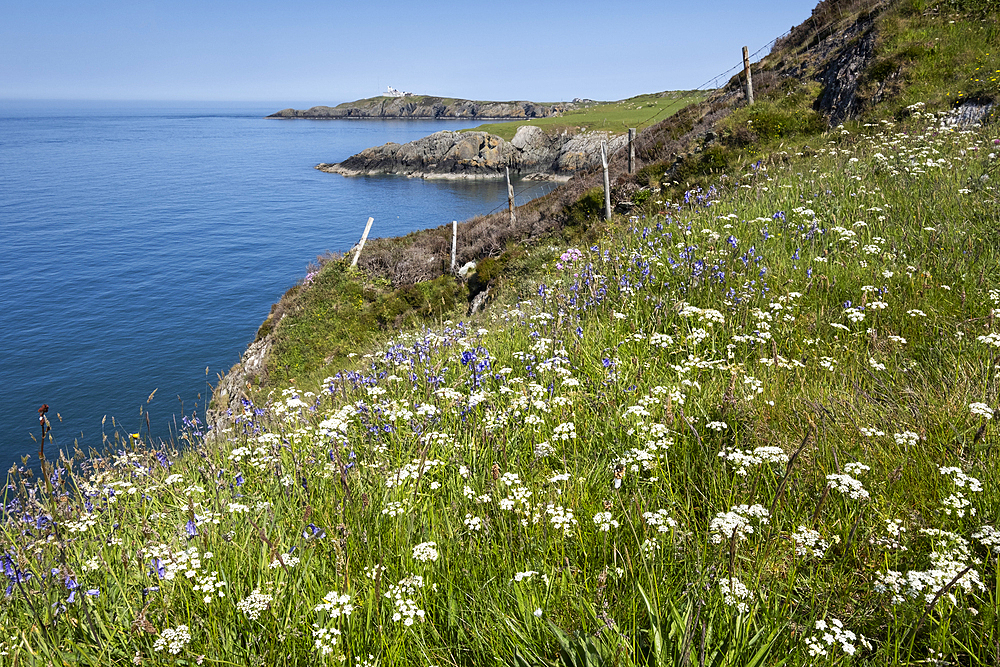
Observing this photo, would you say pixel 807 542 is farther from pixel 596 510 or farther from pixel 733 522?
pixel 596 510

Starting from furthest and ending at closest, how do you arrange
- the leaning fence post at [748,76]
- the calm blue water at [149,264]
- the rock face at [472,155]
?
the rock face at [472,155]
the calm blue water at [149,264]
the leaning fence post at [748,76]

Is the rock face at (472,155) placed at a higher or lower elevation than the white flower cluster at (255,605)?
higher

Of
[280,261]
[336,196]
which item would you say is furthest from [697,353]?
[336,196]

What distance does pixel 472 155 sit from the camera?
90.4 m

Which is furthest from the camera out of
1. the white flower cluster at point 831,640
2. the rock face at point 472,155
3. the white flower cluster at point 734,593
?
the rock face at point 472,155

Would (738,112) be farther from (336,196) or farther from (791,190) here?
(336,196)

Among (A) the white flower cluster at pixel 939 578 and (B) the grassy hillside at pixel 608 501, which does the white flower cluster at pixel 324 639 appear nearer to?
(B) the grassy hillside at pixel 608 501

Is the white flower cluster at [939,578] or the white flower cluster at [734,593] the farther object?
the white flower cluster at [734,593]

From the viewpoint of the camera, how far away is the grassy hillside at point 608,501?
1890 mm

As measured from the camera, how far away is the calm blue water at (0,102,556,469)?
24047 millimetres

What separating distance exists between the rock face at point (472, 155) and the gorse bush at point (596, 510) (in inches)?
3311

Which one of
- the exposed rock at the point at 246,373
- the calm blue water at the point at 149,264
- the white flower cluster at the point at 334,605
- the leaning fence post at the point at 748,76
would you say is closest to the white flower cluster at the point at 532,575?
the white flower cluster at the point at 334,605

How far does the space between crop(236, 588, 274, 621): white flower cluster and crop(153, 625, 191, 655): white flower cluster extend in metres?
0.18

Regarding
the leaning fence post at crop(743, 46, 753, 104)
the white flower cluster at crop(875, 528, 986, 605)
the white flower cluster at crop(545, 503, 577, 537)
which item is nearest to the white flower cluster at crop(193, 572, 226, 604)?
the white flower cluster at crop(545, 503, 577, 537)
